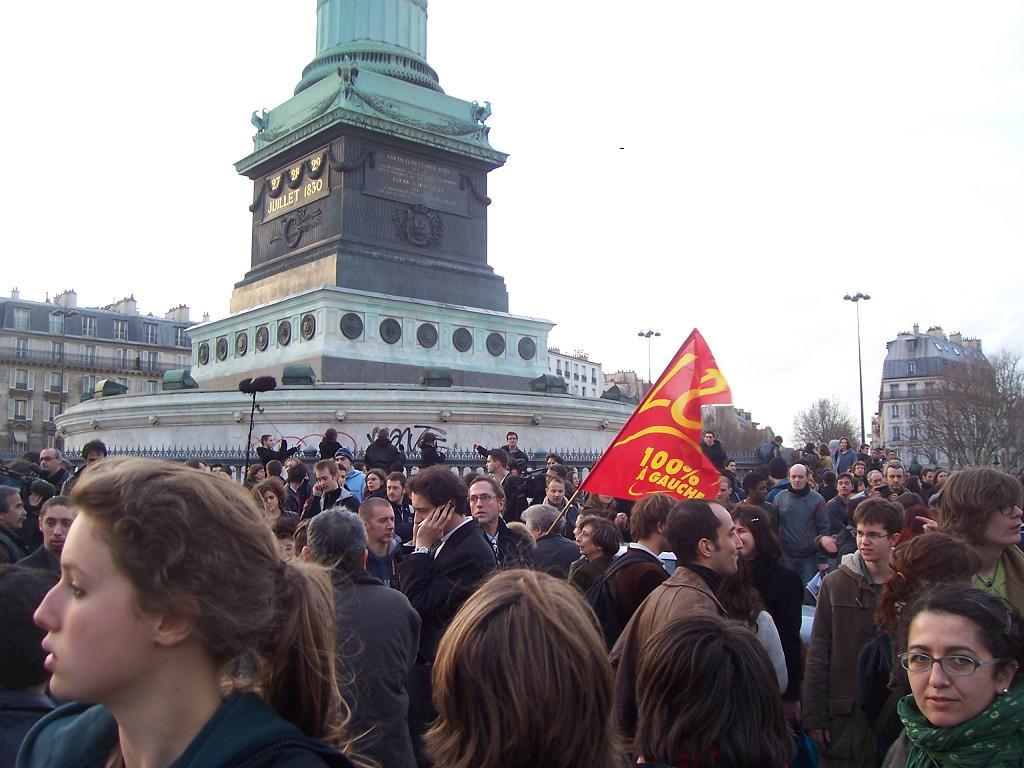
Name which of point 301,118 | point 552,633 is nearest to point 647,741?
point 552,633

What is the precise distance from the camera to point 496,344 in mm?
30828

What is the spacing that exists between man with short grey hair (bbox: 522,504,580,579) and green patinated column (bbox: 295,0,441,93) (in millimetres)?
25614

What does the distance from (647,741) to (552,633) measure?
2.80 ft

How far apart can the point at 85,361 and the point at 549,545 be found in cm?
6962

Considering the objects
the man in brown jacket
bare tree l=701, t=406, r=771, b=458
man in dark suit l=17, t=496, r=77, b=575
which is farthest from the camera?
bare tree l=701, t=406, r=771, b=458

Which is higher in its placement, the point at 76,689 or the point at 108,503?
the point at 108,503

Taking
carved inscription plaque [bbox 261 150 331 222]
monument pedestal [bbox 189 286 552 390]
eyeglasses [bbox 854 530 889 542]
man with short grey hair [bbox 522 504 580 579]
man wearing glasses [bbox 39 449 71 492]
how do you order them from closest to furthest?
1. eyeglasses [bbox 854 530 889 542]
2. man with short grey hair [bbox 522 504 580 579]
3. man wearing glasses [bbox 39 449 71 492]
4. monument pedestal [bbox 189 286 552 390]
5. carved inscription plaque [bbox 261 150 331 222]

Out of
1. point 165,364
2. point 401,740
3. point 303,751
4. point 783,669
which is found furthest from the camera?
point 165,364

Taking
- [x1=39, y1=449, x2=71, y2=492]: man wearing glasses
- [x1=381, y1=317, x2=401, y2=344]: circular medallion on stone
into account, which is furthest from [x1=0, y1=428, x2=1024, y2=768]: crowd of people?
[x1=381, y1=317, x2=401, y2=344]: circular medallion on stone

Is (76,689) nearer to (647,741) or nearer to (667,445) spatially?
(647,741)

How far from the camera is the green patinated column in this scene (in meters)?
30.8

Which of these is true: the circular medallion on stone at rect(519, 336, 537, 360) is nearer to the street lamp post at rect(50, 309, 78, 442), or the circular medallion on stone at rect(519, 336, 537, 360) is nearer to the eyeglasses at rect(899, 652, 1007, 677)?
the eyeglasses at rect(899, 652, 1007, 677)

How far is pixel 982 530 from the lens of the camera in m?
4.90

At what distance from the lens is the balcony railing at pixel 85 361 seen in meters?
66.8
